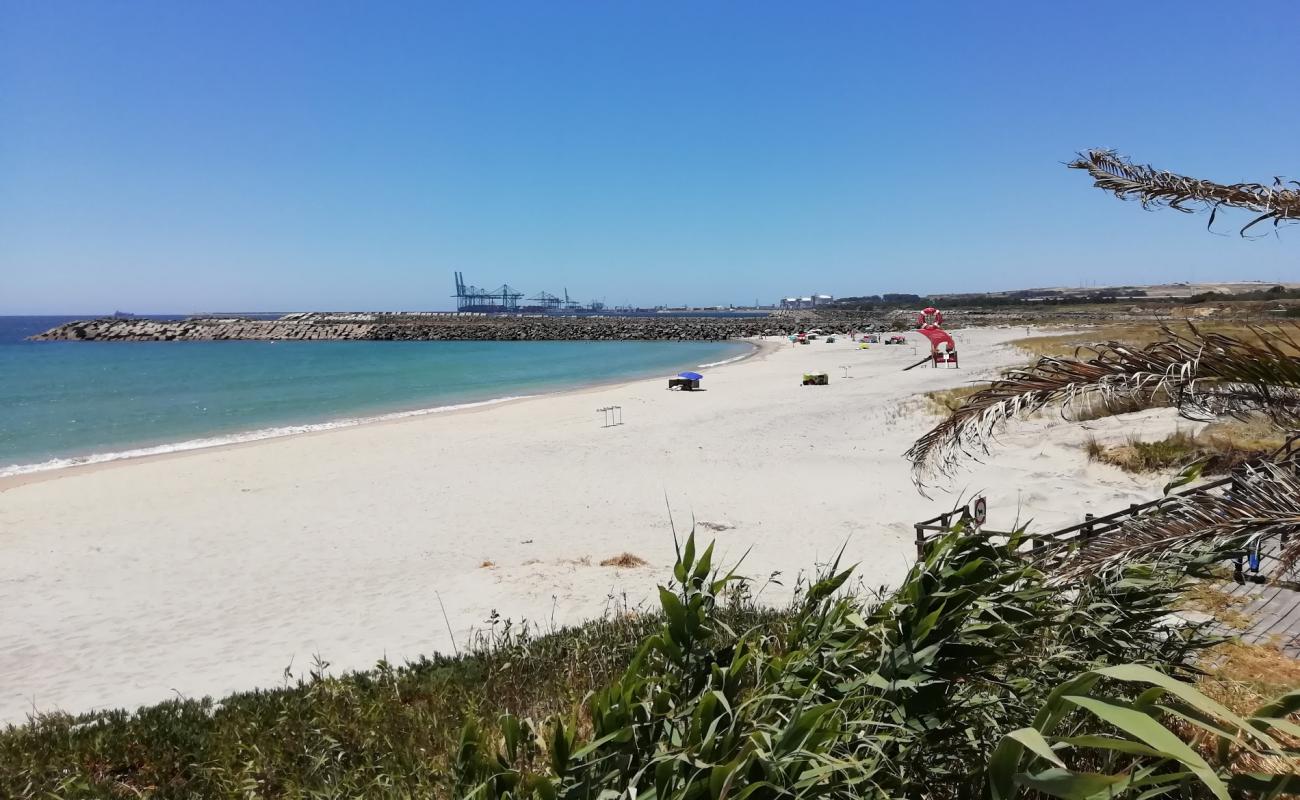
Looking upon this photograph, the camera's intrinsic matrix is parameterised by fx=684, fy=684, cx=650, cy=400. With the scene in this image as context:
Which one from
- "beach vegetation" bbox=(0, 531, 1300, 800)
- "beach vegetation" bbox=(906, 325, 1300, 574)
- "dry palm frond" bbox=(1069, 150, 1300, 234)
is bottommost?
"beach vegetation" bbox=(0, 531, 1300, 800)

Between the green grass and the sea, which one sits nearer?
the green grass

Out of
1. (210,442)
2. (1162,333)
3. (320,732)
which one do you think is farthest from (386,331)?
(1162,333)

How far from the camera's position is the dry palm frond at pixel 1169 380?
3.04 metres

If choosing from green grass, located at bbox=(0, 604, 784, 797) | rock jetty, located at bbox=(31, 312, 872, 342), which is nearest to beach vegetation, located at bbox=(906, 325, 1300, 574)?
green grass, located at bbox=(0, 604, 784, 797)

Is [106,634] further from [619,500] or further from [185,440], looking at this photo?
[185,440]

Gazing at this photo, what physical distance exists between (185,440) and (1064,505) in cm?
2607

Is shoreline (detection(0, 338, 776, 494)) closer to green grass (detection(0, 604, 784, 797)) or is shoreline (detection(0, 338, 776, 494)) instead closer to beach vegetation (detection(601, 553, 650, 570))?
beach vegetation (detection(601, 553, 650, 570))

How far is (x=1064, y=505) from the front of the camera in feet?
37.2

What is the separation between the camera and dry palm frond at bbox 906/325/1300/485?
3.04 meters

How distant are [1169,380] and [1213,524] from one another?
0.66 meters

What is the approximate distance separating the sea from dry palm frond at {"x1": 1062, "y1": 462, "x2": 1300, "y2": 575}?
25.4m

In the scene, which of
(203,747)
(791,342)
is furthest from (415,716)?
(791,342)

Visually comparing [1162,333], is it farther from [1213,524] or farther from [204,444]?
[204,444]

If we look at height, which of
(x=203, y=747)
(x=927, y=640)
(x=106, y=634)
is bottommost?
(x=106, y=634)
